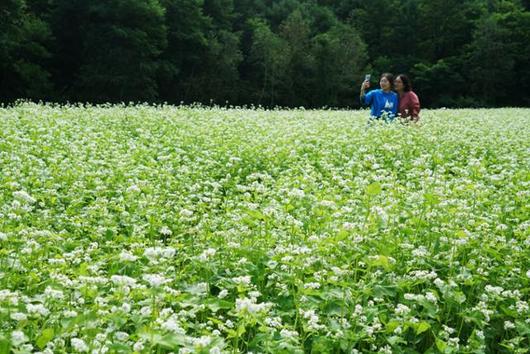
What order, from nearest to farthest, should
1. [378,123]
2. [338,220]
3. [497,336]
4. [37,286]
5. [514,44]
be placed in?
[37,286] < [497,336] < [338,220] < [378,123] < [514,44]

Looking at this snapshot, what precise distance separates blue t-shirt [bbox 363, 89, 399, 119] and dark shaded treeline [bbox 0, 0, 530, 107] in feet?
85.7

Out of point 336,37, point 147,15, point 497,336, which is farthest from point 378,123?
point 336,37

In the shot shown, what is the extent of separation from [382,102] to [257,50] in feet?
125

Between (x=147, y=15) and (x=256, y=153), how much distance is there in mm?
36217

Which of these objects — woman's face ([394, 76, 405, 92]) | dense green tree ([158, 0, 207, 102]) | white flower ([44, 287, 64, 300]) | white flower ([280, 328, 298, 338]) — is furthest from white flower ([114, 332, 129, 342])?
dense green tree ([158, 0, 207, 102])

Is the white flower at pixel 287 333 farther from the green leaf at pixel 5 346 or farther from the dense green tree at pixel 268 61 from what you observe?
the dense green tree at pixel 268 61

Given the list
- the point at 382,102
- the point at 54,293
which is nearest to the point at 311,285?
the point at 54,293

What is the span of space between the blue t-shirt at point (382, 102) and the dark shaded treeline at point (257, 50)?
26122mm

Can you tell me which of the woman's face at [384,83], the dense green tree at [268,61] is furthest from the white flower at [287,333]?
the dense green tree at [268,61]

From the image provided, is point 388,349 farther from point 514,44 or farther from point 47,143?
point 514,44

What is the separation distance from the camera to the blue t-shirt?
13414mm

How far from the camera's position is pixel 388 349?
3.42 metres

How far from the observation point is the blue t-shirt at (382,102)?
13.4 metres

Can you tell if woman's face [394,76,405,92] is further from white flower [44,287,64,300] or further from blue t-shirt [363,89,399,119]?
white flower [44,287,64,300]
